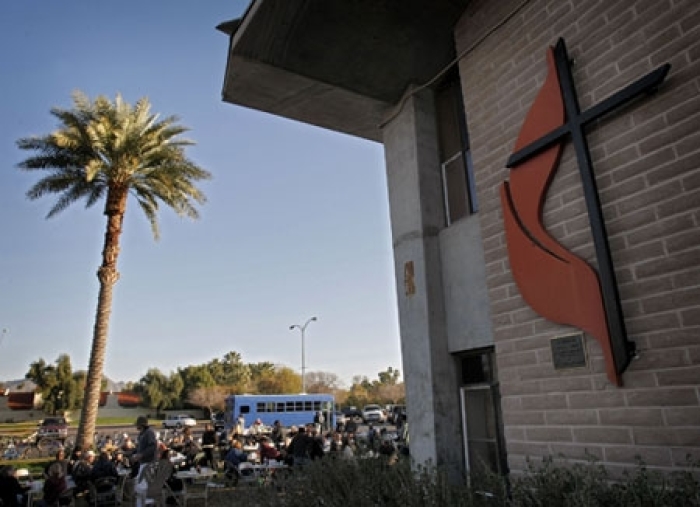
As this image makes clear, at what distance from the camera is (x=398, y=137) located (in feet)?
25.4

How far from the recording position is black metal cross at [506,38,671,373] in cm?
375

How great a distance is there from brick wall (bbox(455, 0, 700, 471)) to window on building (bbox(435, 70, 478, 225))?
149 centimetres

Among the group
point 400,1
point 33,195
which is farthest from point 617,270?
point 33,195

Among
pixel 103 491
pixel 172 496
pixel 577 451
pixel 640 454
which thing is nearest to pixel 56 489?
pixel 103 491

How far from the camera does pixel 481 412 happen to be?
240 inches

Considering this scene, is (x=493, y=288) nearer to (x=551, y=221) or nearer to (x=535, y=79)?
(x=551, y=221)

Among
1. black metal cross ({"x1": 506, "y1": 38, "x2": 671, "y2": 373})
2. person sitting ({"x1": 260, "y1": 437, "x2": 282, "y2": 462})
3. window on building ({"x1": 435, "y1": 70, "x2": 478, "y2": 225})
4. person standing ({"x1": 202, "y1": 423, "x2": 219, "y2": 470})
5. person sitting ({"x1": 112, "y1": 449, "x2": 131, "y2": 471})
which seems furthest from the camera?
person standing ({"x1": 202, "y1": 423, "x2": 219, "y2": 470})

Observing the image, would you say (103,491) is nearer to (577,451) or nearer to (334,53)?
(334,53)

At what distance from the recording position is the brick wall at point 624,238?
3.49 m

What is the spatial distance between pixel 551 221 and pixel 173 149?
1896 cm

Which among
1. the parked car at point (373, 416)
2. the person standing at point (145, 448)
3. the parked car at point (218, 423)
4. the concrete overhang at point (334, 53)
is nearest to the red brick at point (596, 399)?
the concrete overhang at point (334, 53)

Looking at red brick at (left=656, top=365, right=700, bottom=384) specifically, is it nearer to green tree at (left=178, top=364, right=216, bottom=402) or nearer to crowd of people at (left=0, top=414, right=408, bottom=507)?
crowd of people at (left=0, top=414, right=408, bottom=507)

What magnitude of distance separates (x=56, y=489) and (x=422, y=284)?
945 cm

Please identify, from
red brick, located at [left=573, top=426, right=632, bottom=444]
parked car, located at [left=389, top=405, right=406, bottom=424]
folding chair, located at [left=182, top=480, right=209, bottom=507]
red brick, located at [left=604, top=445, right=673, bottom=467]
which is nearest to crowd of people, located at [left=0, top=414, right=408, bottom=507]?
folding chair, located at [left=182, top=480, right=209, bottom=507]
